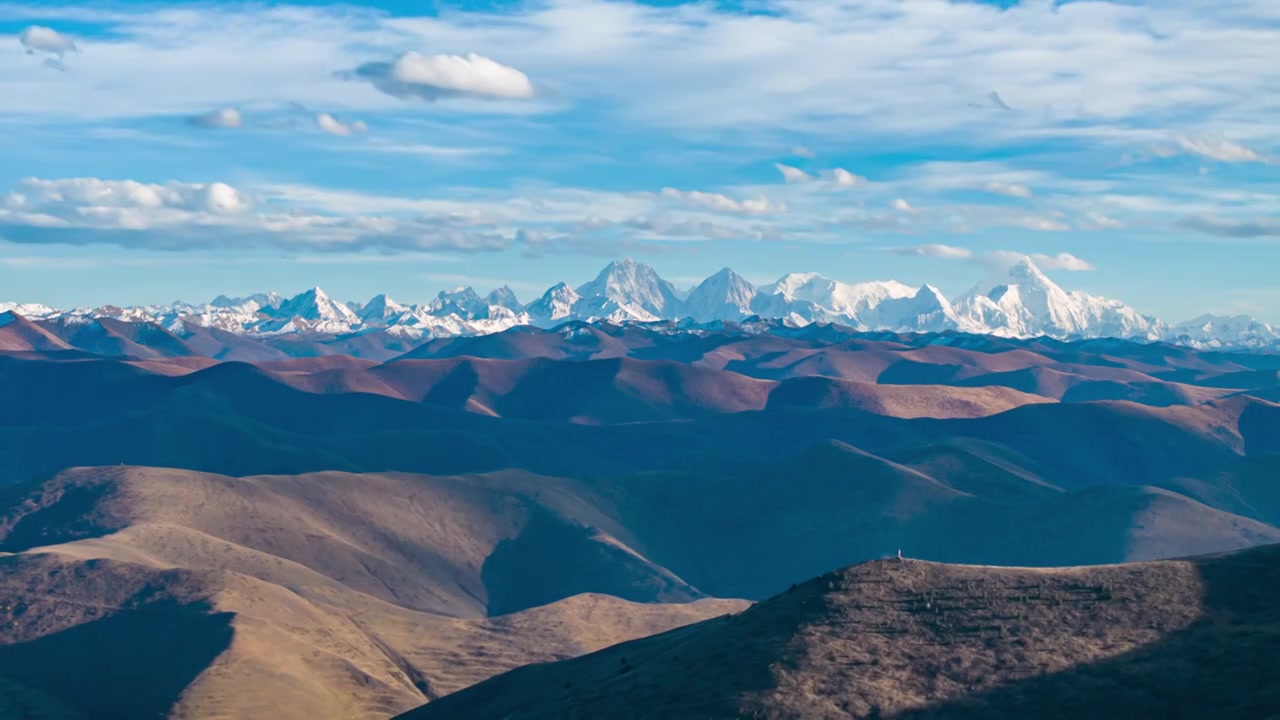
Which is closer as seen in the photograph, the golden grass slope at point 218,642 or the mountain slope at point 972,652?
the mountain slope at point 972,652

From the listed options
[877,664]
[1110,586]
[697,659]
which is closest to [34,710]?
[697,659]

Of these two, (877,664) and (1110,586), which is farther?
(1110,586)

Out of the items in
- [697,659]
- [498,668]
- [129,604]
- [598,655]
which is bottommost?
[498,668]

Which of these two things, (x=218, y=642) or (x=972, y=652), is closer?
(x=972, y=652)

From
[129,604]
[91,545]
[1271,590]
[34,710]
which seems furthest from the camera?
[91,545]

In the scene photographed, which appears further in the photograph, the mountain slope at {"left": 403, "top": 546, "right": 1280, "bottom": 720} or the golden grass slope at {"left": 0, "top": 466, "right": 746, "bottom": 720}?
the golden grass slope at {"left": 0, "top": 466, "right": 746, "bottom": 720}

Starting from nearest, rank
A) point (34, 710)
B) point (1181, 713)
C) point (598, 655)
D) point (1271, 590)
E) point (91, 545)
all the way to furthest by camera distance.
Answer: point (1181, 713) < point (1271, 590) < point (598, 655) < point (34, 710) < point (91, 545)

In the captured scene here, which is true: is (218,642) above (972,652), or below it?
below

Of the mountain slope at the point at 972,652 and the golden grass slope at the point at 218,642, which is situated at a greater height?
the mountain slope at the point at 972,652

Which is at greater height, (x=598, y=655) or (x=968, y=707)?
(x=968, y=707)

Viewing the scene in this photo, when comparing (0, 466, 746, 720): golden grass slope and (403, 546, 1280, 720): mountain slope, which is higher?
(403, 546, 1280, 720): mountain slope

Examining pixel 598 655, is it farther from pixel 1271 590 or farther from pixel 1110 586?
pixel 1271 590
